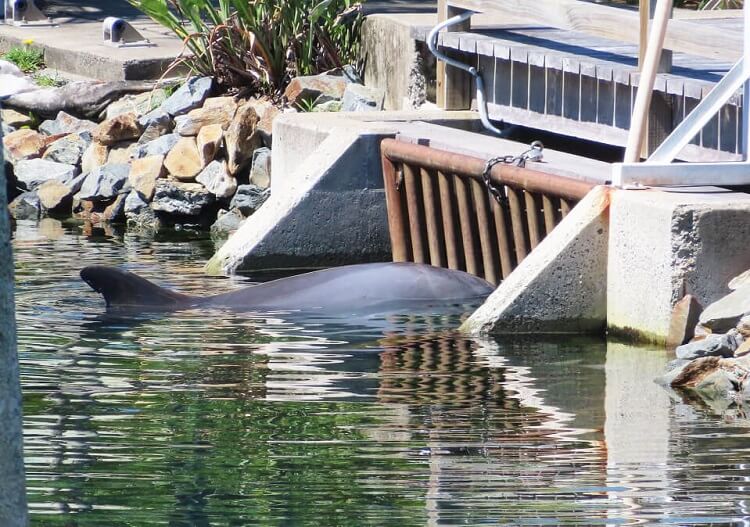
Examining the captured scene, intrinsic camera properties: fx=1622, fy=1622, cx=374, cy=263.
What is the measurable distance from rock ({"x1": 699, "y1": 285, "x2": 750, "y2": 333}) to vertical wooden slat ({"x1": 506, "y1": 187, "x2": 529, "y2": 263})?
218cm

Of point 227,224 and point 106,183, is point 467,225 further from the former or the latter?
point 106,183

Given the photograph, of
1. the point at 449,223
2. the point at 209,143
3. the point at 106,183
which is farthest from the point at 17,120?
the point at 449,223

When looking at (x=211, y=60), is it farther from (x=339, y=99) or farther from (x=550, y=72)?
(x=550, y=72)

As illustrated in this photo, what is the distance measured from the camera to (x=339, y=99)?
13.4m

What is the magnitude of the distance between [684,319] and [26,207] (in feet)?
25.5

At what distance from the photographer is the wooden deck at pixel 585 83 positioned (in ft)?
30.4

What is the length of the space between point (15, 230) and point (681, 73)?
19.1 ft

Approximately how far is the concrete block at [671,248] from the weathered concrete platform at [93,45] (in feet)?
27.1

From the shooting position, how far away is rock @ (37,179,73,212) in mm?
14109

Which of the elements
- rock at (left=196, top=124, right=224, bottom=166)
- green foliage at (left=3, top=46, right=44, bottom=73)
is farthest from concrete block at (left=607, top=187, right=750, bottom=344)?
green foliage at (left=3, top=46, right=44, bottom=73)

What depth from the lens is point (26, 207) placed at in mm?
14062

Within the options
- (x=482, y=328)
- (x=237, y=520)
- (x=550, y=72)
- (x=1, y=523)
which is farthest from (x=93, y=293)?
(x=1, y=523)

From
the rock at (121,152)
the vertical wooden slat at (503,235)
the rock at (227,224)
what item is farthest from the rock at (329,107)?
the vertical wooden slat at (503,235)

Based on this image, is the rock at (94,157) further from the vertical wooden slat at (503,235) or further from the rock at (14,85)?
the vertical wooden slat at (503,235)
